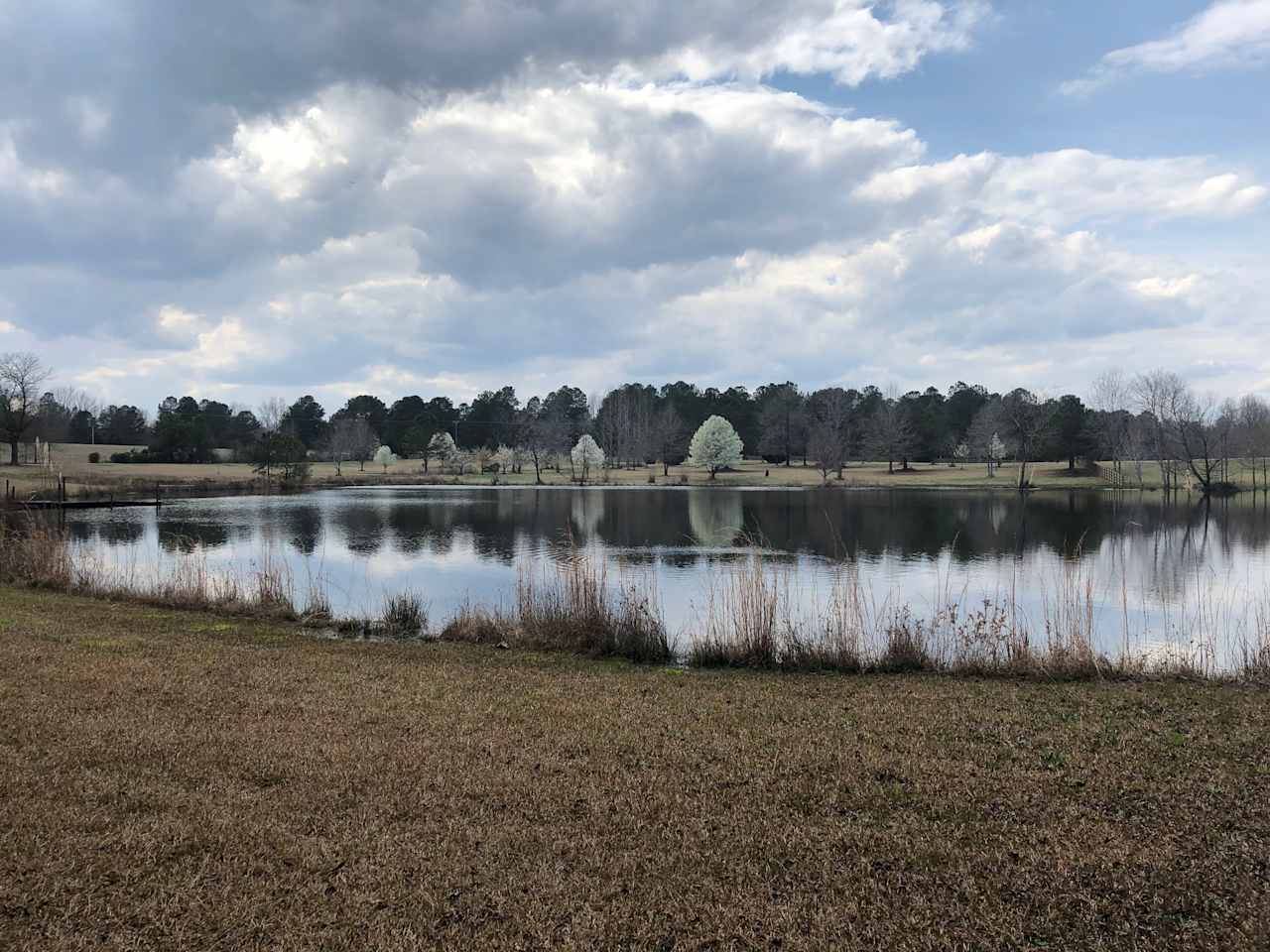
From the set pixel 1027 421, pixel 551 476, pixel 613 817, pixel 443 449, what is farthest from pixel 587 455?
pixel 613 817

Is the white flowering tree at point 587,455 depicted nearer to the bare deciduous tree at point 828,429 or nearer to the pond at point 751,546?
the bare deciduous tree at point 828,429

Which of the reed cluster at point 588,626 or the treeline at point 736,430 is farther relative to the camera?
the treeline at point 736,430

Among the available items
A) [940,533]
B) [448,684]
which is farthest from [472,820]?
[940,533]

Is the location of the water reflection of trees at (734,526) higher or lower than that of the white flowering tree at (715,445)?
lower

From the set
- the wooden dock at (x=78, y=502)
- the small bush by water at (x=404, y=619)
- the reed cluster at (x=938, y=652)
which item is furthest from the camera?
the wooden dock at (x=78, y=502)

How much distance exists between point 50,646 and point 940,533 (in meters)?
33.5

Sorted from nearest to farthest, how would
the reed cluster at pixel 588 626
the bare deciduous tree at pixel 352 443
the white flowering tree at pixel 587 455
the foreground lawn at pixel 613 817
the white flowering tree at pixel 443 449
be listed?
1. the foreground lawn at pixel 613 817
2. the reed cluster at pixel 588 626
3. the white flowering tree at pixel 587 455
4. the white flowering tree at pixel 443 449
5. the bare deciduous tree at pixel 352 443

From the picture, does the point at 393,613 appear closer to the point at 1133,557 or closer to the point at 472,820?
the point at 472,820

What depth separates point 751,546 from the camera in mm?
13414

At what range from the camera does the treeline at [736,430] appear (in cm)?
8169

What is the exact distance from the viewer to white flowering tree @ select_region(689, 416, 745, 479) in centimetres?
9400

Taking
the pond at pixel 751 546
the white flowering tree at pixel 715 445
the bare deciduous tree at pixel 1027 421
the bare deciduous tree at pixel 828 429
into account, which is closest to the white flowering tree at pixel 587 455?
the white flowering tree at pixel 715 445

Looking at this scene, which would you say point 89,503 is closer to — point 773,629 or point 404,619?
point 404,619

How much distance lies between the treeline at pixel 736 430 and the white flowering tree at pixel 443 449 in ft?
0.82
